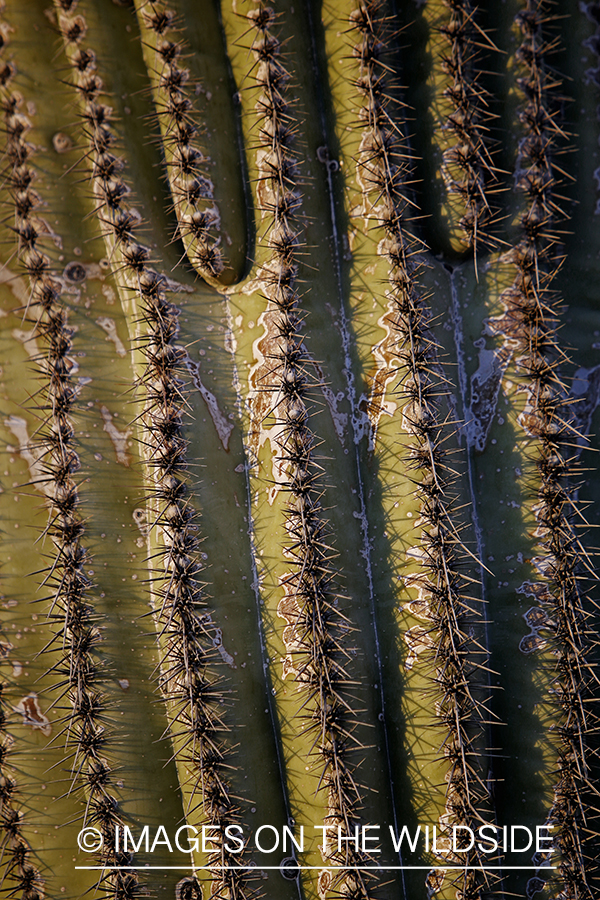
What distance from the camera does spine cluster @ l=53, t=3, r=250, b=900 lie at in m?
2.67

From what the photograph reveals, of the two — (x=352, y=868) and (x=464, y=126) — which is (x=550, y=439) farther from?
(x=352, y=868)

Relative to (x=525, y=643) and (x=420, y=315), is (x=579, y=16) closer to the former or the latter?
(x=420, y=315)

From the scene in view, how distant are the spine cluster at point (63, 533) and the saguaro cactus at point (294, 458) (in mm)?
17

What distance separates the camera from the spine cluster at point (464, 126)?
2.80 meters

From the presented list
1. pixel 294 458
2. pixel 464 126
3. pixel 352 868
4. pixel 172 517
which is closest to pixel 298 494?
pixel 294 458

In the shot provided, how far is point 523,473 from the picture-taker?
2.93 metres

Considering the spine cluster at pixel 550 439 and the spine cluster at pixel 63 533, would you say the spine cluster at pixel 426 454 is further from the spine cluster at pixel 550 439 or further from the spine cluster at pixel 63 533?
the spine cluster at pixel 63 533

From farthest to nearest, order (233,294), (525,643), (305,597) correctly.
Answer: (233,294), (525,643), (305,597)

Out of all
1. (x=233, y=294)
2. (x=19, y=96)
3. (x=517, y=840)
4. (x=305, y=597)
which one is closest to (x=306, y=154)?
(x=233, y=294)

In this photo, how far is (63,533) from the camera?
292cm

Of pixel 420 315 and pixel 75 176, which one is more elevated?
pixel 75 176

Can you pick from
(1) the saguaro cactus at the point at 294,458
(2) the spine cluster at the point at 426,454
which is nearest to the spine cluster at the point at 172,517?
(1) the saguaro cactus at the point at 294,458

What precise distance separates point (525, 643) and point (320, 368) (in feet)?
6.34

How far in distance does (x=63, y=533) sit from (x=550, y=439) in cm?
278
